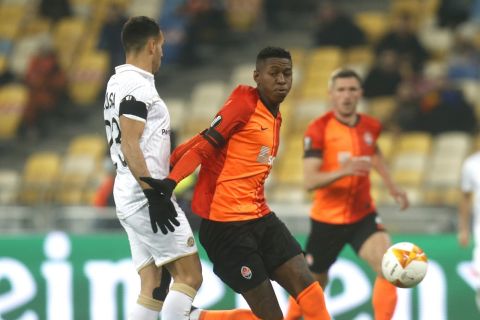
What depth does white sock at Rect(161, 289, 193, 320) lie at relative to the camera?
767 cm

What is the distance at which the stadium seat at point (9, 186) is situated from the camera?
1476cm

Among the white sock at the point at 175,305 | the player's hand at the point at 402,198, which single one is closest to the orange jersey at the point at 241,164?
the white sock at the point at 175,305

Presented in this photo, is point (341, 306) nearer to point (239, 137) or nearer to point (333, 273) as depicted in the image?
point (333, 273)

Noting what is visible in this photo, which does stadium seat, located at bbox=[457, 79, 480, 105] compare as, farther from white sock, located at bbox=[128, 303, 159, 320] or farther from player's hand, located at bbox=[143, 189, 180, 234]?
player's hand, located at bbox=[143, 189, 180, 234]

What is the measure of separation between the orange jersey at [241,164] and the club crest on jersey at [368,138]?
1.82m

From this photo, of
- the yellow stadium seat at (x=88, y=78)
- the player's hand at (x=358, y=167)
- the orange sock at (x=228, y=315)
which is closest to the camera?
the orange sock at (x=228, y=315)

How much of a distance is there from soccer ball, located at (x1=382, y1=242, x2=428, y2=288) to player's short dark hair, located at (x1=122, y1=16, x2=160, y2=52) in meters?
2.34

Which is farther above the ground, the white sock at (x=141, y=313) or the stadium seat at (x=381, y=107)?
the stadium seat at (x=381, y=107)

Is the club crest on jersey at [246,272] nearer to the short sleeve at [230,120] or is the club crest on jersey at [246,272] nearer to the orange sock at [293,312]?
the short sleeve at [230,120]

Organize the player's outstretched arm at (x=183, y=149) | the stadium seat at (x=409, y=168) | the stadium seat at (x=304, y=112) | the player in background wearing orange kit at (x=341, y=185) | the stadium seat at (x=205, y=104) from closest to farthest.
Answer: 1. the player's outstretched arm at (x=183, y=149)
2. the player in background wearing orange kit at (x=341, y=185)
3. the stadium seat at (x=409, y=168)
4. the stadium seat at (x=304, y=112)
5. the stadium seat at (x=205, y=104)

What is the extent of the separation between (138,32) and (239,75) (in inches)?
388

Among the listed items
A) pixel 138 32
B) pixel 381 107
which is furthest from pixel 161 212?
pixel 381 107

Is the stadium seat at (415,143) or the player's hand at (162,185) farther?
the stadium seat at (415,143)

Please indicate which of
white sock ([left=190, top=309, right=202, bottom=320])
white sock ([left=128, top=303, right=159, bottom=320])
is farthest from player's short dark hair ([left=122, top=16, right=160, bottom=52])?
white sock ([left=190, top=309, right=202, bottom=320])
